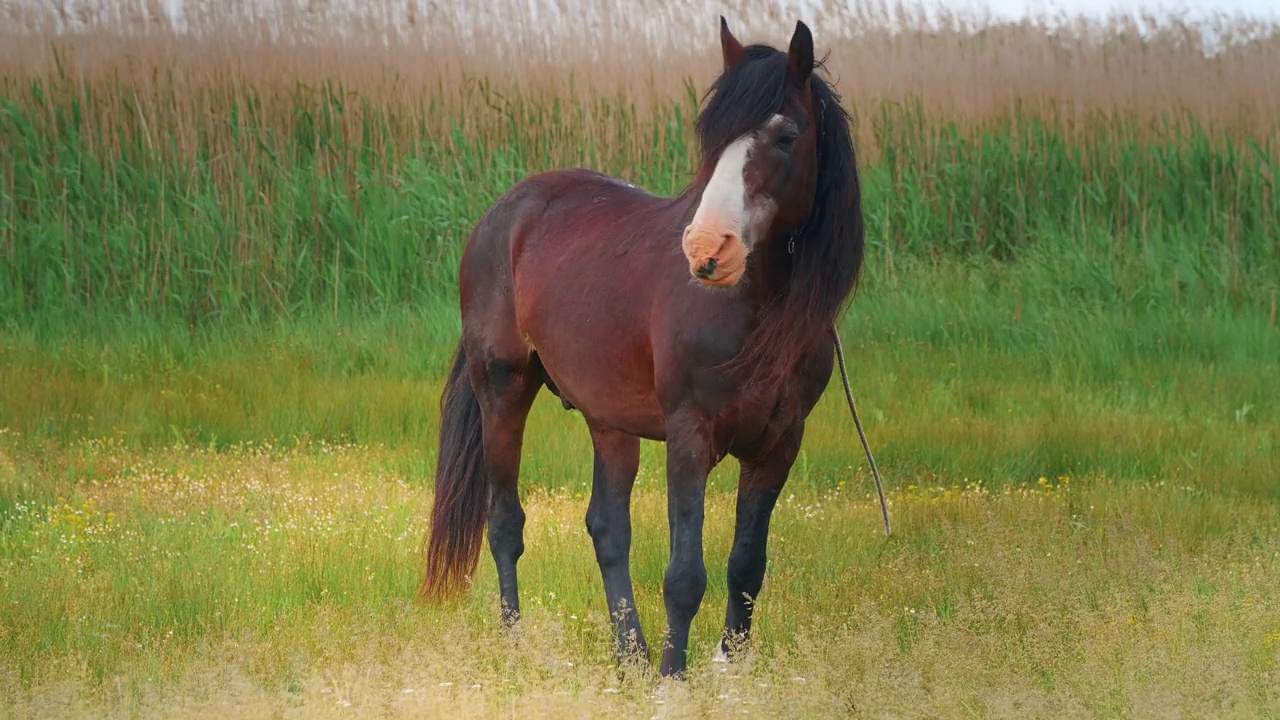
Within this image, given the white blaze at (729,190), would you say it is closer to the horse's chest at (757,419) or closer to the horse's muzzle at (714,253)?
the horse's muzzle at (714,253)

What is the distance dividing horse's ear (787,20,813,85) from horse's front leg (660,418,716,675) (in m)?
1.16

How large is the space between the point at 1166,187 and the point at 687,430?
9471 millimetres

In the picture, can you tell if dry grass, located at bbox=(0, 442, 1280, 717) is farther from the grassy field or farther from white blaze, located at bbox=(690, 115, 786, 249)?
white blaze, located at bbox=(690, 115, 786, 249)

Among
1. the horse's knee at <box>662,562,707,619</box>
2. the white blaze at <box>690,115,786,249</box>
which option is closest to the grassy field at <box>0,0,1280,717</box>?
the horse's knee at <box>662,562,707,619</box>

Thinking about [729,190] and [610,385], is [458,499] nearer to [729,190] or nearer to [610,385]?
[610,385]

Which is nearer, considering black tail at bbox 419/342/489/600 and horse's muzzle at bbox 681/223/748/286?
horse's muzzle at bbox 681/223/748/286

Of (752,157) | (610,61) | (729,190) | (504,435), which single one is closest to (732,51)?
(752,157)

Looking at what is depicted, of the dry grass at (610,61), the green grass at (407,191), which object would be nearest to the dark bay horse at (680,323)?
the green grass at (407,191)

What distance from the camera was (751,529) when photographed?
5031mm

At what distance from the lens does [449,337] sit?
34.8 ft

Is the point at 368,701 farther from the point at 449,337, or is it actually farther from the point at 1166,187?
the point at 1166,187

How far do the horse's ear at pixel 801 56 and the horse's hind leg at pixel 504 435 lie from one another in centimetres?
191

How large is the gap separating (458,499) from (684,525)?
5.67 feet

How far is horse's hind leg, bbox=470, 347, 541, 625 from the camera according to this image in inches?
234
